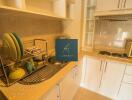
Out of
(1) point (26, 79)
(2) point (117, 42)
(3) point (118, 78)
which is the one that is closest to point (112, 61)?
(3) point (118, 78)

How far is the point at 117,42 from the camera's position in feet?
5.97

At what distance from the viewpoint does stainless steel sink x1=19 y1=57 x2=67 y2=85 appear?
2.76 feet

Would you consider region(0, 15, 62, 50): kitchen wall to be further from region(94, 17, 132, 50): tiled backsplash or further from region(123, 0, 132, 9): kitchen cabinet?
region(123, 0, 132, 9): kitchen cabinet

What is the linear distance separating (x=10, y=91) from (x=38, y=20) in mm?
1044

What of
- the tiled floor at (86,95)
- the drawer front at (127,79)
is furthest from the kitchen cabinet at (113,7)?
the tiled floor at (86,95)

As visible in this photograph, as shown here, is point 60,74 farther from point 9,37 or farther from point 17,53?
point 9,37

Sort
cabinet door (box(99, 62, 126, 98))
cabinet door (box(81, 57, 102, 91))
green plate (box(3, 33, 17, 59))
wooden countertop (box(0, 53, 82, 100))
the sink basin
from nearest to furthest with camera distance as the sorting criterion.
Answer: wooden countertop (box(0, 53, 82, 100)), green plate (box(3, 33, 17, 59)), the sink basin, cabinet door (box(99, 62, 126, 98)), cabinet door (box(81, 57, 102, 91))

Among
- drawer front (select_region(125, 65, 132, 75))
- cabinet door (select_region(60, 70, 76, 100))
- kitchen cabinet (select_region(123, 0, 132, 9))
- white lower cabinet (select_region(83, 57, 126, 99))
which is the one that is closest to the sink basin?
cabinet door (select_region(60, 70, 76, 100))

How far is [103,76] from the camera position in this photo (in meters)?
1.63

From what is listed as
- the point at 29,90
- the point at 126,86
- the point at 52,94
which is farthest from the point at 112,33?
the point at 29,90

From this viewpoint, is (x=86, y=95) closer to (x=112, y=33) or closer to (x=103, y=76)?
(x=103, y=76)

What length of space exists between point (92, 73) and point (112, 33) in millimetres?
899

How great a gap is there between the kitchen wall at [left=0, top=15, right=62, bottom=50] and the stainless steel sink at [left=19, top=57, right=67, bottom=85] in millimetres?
511

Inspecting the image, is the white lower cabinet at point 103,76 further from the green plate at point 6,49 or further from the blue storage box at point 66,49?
the green plate at point 6,49
